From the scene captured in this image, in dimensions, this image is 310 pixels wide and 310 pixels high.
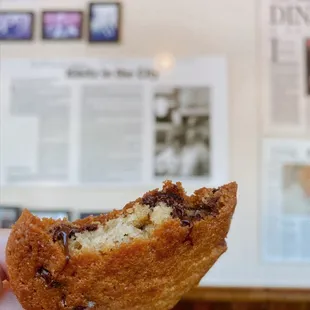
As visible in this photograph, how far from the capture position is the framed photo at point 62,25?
1.58 meters

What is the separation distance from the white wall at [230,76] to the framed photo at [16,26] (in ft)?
0.15

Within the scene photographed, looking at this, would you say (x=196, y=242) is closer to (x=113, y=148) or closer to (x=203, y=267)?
(x=203, y=267)

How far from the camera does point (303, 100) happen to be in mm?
1551

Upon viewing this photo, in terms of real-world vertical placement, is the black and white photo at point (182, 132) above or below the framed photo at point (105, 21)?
below

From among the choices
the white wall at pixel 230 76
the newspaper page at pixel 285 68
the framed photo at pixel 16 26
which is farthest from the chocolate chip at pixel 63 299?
the framed photo at pixel 16 26

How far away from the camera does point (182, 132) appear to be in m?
1.53

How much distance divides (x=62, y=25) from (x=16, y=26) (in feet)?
0.53

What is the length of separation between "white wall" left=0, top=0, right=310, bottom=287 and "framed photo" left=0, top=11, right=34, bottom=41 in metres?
0.05

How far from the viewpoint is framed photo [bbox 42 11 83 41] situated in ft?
5.19

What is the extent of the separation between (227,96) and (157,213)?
1.03m

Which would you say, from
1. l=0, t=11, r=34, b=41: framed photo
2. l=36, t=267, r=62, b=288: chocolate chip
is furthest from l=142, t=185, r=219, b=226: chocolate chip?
l=0, t=11, r=34, b=41: framed photo

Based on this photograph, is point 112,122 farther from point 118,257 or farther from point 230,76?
point 118,257

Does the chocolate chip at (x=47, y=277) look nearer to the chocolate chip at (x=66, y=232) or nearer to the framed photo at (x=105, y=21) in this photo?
the chocolate chip at (x=66, y=232)

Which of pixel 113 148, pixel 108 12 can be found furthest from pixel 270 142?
pixel 108 12
